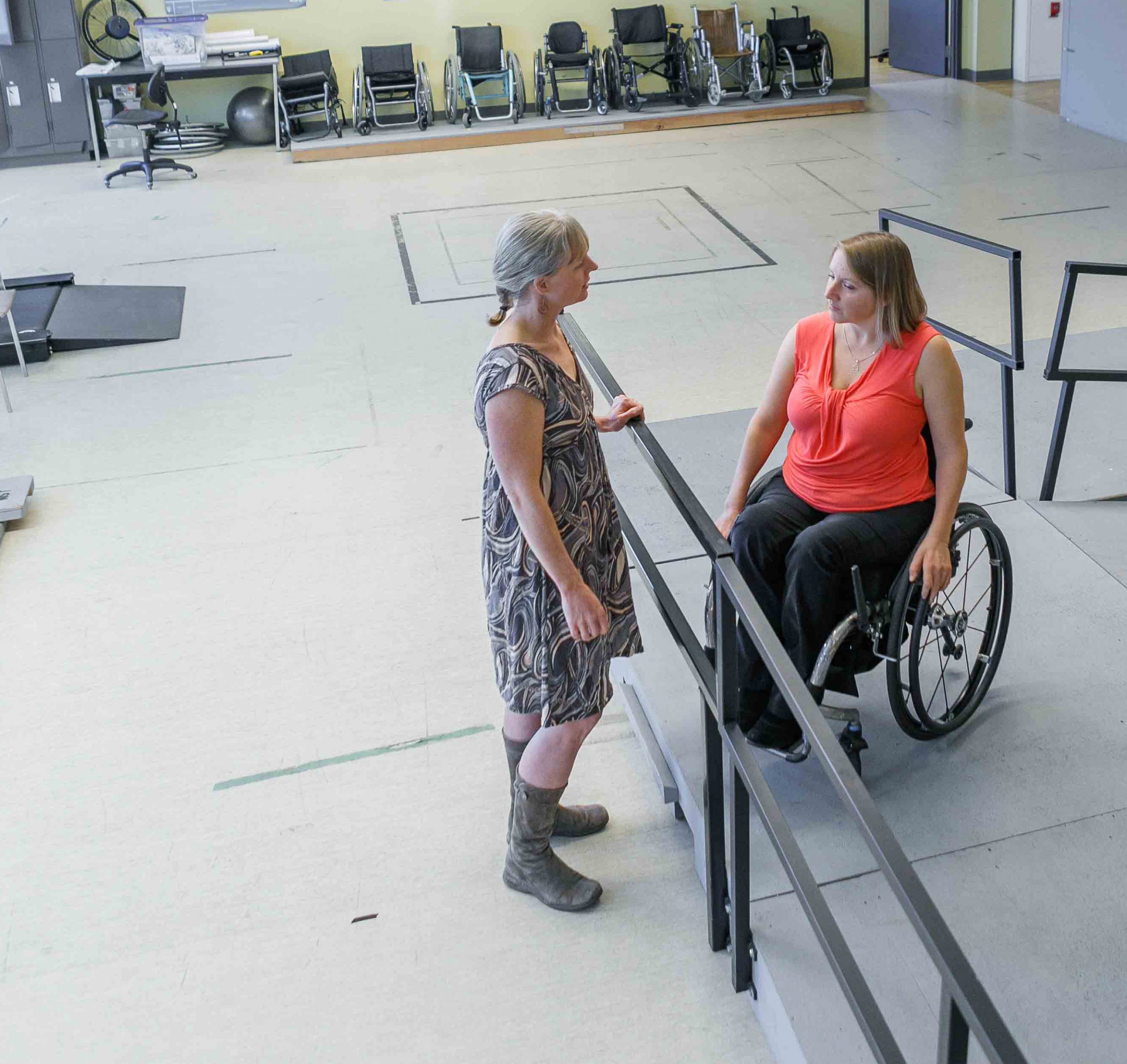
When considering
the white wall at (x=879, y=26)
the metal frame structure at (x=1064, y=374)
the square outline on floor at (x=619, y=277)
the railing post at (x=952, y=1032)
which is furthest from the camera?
the white wall at (x=879, y=26)

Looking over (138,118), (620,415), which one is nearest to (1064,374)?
(620,415)

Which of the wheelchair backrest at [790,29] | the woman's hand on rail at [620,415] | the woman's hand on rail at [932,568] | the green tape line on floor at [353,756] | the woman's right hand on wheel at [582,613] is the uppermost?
the wheelchair backrest at [790,29]

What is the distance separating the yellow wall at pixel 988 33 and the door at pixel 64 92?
852 centimetres

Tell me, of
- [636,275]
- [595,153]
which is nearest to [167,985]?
[636,275]

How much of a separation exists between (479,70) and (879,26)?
582 cm

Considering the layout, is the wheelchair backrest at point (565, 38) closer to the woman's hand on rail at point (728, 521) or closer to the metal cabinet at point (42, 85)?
the metal cabinet at point (42, 85)

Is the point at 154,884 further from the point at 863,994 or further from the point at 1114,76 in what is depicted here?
the point at 1114,76

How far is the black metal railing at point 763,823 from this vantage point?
1.24 metres

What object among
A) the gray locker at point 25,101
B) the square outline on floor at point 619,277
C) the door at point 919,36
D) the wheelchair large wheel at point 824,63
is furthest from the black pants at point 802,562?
the door at point 919,36

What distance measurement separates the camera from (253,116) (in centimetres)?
1131

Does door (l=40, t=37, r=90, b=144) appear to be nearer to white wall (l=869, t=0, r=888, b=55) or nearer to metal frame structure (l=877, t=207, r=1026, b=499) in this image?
white wall (l=869, t=0, r=888, b=55)

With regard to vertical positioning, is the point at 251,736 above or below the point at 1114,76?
below

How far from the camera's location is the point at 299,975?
2305mm

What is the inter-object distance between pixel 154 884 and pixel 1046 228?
630 centimetres
